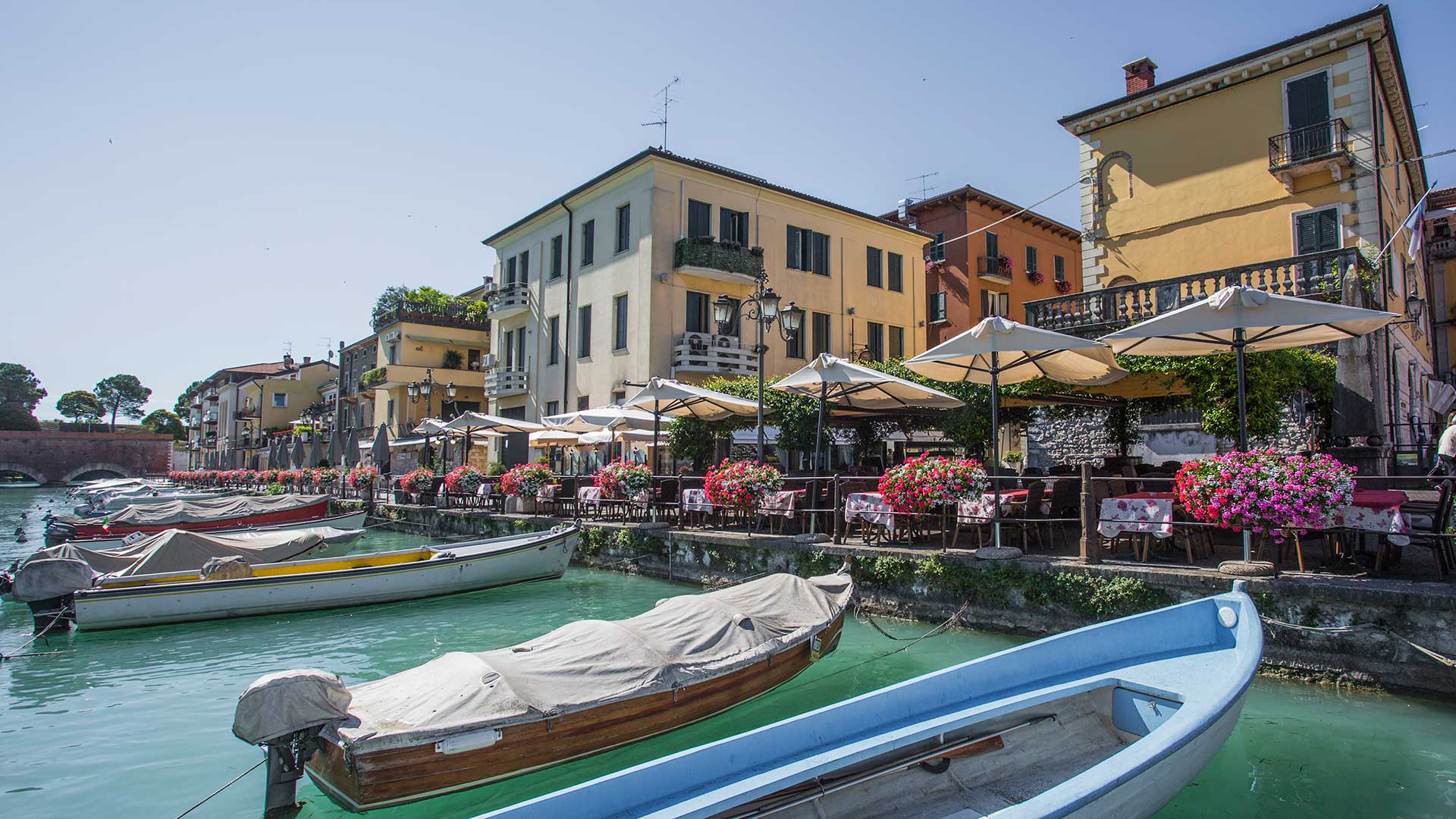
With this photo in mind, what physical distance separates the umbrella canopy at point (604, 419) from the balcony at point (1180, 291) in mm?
10437

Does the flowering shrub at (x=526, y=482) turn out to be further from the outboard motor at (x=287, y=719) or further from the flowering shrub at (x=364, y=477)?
the outboard motor at (x=287, y=719)

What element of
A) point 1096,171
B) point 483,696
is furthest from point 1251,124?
point 483,696

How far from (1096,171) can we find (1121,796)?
22.9 m

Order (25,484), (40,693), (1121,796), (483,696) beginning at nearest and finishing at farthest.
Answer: (1121,796)
(483,696)
(40,693)
(25,484)

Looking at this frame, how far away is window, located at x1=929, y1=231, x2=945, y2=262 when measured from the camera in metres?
35.4

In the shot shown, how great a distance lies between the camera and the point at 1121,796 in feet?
12.9

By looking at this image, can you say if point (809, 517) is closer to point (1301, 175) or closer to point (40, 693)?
point (40, 693)

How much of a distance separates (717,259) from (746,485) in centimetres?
1504

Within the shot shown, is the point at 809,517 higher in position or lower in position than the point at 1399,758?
higher

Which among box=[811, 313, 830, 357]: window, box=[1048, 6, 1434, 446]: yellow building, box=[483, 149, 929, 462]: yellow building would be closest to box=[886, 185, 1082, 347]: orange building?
box=[483, 149, 929, 462]: yellow building

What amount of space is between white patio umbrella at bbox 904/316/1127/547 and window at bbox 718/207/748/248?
57.0 ft

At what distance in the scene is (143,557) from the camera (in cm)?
1400

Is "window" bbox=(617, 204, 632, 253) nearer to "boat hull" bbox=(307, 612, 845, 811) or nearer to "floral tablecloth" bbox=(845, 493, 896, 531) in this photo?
"floral tablecloth" bbox=(845, 493, 896, 531)

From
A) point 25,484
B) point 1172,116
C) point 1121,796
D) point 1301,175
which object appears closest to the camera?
point 1121,796
